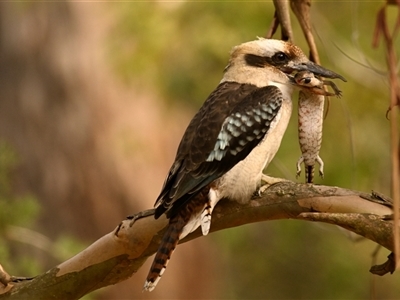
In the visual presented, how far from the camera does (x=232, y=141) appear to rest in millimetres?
2242

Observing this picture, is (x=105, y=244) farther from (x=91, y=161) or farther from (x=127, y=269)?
(x=91, y=161)

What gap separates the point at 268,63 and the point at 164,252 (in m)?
0.75

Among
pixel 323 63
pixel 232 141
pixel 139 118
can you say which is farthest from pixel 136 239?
pixel 139 118

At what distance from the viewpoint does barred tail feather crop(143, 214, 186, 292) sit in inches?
79.9

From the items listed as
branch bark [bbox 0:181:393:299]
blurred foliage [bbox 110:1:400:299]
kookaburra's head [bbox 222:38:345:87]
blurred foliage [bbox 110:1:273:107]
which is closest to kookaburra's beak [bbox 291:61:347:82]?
kookaburra's head [bbox 222:38:345:87]

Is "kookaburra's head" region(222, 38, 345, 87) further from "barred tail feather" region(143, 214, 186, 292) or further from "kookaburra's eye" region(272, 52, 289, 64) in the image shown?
"barred tail feather" region(143, 214, 186, 292)

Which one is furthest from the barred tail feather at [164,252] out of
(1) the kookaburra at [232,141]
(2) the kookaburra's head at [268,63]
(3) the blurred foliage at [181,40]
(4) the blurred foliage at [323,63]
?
(3) the blurred foliage at [181,40]

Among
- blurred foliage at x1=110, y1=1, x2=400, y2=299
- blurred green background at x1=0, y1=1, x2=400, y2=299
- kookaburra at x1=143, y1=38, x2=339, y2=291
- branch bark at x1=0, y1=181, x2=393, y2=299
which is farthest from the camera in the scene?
blurred green background at x1=0, y1=1, x2=400, y2=299

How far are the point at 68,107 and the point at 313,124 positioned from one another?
365 centimetres

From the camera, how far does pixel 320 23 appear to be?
4824 mm

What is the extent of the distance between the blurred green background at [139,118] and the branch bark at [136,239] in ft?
8.87

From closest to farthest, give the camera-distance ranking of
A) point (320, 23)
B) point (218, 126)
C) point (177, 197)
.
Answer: point (177, 197) → point (218, 126) → point (320, 23)

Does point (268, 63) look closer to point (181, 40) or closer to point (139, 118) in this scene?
point (181, 40)

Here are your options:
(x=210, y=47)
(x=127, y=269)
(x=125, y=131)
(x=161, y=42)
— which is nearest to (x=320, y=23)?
(x=210, y=47)
